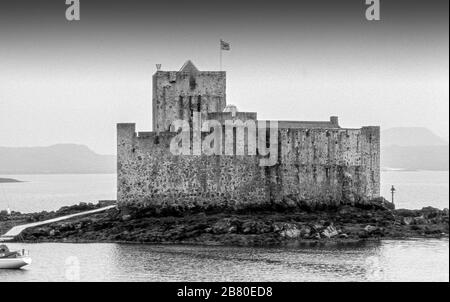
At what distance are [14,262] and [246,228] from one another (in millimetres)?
10370

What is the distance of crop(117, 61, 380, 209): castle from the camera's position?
5359 centimetres

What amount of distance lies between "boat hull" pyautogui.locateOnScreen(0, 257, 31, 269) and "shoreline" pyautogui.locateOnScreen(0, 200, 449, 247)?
5983 millimetres

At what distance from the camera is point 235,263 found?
44.4m

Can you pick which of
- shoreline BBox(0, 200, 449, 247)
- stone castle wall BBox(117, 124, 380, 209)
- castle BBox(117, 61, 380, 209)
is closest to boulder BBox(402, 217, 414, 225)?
shoreline BBox(0, 200, 449, 247)

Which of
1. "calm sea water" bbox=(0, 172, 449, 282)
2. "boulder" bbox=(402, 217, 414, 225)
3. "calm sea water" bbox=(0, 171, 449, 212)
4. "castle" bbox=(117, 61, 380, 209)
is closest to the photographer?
"calm sea water" bbox=(0, 172, 449, 282)

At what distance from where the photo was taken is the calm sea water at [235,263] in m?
41.8

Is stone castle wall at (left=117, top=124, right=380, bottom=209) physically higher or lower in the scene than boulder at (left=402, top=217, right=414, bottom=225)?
higher

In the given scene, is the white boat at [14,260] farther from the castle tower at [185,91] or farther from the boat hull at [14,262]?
the castle tower at [185,91]

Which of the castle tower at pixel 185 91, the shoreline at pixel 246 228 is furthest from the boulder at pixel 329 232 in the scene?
the castle tower at pixel 185 91

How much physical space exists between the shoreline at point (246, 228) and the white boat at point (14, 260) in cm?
583

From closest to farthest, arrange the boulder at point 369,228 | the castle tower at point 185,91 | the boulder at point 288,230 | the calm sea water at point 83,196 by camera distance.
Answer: the boulder at point 288,230 → the boulder at point 369,228 → the castle tower at point 185,91 → the calm sea water at point 83,196

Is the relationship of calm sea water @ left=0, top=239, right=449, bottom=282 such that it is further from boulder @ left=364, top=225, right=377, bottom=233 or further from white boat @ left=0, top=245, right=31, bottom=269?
boulder @ left=364, top=225, right=377, bottom=233
